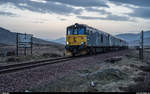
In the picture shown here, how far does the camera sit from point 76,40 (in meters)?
24.4

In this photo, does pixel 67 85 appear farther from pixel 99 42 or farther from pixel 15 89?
pixel 99 42

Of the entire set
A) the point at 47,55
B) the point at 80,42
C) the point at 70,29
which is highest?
the point at 70,29

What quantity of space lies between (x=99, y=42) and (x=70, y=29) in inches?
275

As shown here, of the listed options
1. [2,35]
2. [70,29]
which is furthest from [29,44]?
[2,35]

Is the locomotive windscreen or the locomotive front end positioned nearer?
the locomotive front end

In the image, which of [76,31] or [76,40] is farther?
[76,31]

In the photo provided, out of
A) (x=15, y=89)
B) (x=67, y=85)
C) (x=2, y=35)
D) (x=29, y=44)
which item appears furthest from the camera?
(x=2, y=35)

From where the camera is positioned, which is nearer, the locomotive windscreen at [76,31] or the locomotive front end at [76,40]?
the locomotive front end at [76,40]

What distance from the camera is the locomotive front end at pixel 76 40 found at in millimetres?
24156

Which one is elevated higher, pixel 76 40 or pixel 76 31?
pixel 76 31

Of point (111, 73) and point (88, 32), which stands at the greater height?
point (88, 32)

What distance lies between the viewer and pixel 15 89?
304 inches

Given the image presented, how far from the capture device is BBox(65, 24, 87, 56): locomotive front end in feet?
79.3

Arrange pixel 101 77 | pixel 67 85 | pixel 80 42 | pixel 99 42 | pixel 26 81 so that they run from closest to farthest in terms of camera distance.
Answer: pixel 67 85 → pixel 26 81 → pixel 101 77 → pixel 80 42 → pixel 99 42
